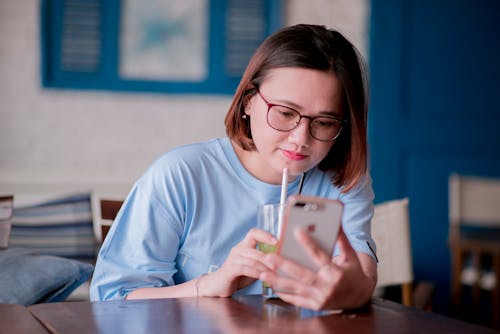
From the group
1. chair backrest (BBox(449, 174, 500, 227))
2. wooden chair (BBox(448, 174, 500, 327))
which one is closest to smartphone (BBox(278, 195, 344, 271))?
wooden chair (BBox(448, 174, 500, 327))

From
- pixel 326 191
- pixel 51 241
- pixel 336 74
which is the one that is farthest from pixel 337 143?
pixel 51 241

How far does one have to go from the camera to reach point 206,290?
1362mm

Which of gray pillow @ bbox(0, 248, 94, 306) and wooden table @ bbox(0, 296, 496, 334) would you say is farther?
gray pillow @ bbox(0, 248, 94, 306)

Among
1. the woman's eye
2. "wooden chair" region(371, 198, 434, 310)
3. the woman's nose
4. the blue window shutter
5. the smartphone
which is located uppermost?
the blue window shutter

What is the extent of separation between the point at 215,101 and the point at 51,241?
200 centimetres

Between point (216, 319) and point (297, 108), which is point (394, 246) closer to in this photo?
point (297, 108)

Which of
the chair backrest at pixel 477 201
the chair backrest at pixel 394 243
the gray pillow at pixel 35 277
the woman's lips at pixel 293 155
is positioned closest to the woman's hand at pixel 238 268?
the woman's lips at pixel 293 155

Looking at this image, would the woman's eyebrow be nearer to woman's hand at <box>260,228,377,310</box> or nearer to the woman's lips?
the woman's lips

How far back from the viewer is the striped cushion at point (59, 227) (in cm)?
199

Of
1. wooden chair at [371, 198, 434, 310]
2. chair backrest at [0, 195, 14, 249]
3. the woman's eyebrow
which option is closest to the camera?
the woman's eyebrow

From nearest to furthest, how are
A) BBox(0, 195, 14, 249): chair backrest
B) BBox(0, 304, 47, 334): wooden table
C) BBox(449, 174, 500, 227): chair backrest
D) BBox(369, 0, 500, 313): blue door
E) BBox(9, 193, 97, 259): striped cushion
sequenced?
BBox(0, 304, 47, 334): wooden table, BBox(0, 195, 14, 249): chair backrest, BBox(9, 193, 97, 259): striped cushion, BBox(449, 174, 500, 227): chair backrest, BBox(369, 0, 500, 313): blue door

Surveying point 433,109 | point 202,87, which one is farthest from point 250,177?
point 433,109

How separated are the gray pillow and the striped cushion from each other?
37 cm

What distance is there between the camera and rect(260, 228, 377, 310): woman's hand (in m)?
1.13
